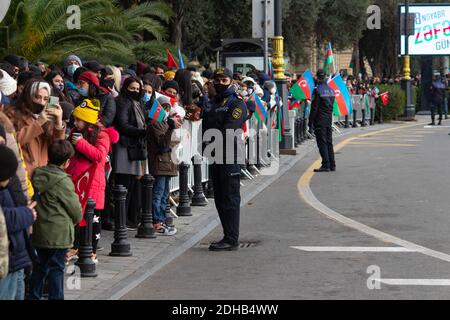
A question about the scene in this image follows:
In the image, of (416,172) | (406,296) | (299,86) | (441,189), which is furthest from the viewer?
(299,86)

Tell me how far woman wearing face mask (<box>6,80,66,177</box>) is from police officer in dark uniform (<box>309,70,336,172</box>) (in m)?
11.5

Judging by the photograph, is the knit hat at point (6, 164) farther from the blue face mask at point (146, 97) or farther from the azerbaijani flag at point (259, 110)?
the azerbaijani flag at point (259, 110)

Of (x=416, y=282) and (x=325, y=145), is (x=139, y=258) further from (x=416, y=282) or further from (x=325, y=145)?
(x=325, y=145)

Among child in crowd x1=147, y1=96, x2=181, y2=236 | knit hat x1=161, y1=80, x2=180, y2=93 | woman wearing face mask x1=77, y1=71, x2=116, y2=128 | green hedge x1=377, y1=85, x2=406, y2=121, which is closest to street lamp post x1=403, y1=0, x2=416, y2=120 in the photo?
green hedge x1=377, y1=85, x2=406, y2=121

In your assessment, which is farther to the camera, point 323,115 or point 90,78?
point 323,115

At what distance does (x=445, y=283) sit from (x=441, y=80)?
28.7 metres

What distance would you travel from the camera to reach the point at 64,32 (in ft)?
71.1

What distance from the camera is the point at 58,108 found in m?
9.79

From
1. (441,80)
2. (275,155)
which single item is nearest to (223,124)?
(275,155)

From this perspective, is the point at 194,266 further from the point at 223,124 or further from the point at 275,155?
the point at 275,155

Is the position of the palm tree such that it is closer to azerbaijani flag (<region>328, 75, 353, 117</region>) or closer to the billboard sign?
azerbaijani flag (<region>328, 75, 353, 117</region>)

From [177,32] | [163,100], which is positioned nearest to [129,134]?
[163,100]

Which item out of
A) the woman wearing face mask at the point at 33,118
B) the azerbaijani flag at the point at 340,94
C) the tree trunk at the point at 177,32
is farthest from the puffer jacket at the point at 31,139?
the tree trunk at the point at 177,32

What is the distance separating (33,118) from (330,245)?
4.09 metres
